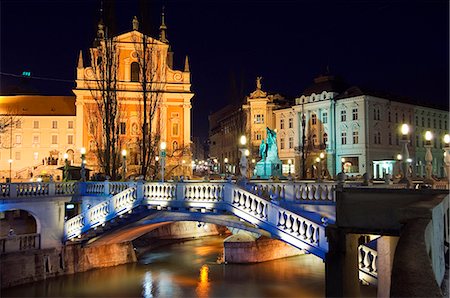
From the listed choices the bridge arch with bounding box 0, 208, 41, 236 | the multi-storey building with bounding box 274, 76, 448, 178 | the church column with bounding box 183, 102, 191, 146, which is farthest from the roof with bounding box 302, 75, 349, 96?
the bridge arch with bounding box 0, 208, 41, 236

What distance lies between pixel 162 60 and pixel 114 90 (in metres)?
31.0

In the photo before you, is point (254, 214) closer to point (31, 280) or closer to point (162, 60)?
point (31, 280)

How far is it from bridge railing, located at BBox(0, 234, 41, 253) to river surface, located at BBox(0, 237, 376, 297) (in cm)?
177

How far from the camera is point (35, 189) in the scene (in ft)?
80.1

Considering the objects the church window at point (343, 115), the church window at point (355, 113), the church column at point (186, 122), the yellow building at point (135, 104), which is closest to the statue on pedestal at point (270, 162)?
the yellow building at point (135, 104)

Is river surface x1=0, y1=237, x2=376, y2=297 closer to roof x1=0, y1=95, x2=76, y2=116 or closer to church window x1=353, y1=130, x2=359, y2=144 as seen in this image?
church window x1=353, y1=130, x2=359, y2=144

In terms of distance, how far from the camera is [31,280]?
22.9 metres

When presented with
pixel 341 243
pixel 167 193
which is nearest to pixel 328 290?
pixel 341 243

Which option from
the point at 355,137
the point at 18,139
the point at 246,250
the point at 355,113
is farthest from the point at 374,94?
the point at 18,139

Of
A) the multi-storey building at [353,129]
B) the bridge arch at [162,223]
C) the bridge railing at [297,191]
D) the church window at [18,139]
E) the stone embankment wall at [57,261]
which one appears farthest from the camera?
the church window at [18,139]

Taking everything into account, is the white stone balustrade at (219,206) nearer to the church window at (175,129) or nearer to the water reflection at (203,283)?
the water reflection at (203,283)

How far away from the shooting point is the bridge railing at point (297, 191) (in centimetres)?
1647

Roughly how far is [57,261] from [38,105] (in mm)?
53289

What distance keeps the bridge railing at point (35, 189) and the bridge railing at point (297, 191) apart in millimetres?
11808
